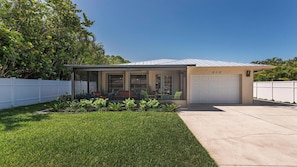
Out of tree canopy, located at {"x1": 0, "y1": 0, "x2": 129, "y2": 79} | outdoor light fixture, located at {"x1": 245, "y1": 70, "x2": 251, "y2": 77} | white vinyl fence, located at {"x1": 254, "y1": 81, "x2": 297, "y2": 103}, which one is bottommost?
white vinyl fence, located at {"x1": 254, "y1": 81, "x2": 297, "y2": 103}

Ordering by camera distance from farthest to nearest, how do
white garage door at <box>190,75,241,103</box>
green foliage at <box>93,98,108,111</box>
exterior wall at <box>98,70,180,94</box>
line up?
exterior wall at <box>98,70,180,94</box>
white garage door at <box>190,75,241,103</box>
green foliage at <box>93,98,108,111</box>

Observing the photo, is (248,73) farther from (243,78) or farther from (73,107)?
(73,107)

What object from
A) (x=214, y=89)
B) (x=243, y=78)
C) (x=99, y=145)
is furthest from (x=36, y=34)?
(x=243, y=78)

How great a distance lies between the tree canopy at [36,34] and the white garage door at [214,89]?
11062 mm

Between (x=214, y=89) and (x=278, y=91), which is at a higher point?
(x=214, y=89)

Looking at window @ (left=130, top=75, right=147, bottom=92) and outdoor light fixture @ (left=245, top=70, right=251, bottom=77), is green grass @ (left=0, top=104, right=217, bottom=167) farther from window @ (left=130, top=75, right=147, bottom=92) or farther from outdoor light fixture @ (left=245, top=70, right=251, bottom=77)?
outdoor light fixture @ (left=245, top=70, right=251, bottom=77)

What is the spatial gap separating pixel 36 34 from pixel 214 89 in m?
13.9

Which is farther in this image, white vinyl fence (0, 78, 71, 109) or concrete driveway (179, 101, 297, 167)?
white vinyl fence (0, 78, 71, 109)

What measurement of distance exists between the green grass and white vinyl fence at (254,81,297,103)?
12.1m

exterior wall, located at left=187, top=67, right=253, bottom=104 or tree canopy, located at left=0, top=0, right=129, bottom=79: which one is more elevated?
tree canopy, located at left=0, top=0, right=129, bottom=79

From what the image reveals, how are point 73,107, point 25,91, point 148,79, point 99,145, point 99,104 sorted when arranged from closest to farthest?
point 99,145, point 73,107, point 99,104, point 25,91, point 148,79

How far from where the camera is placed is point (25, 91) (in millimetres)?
10516

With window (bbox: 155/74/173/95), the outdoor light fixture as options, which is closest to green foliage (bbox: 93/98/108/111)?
window (bbox: 155/74/173/95)

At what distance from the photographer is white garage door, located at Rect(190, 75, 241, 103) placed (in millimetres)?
12766
